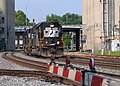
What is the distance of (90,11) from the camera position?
316 ft

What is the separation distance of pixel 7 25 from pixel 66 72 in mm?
116552

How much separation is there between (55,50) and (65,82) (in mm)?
18876

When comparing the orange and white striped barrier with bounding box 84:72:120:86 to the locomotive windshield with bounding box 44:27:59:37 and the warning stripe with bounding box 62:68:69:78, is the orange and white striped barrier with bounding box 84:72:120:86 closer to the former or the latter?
A: the warning stripe with bounding box 62:68:69:78

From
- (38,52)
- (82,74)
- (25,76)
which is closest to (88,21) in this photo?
(38,52)

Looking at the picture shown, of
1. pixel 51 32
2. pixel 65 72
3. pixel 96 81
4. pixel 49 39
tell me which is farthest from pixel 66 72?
pixel 51 32

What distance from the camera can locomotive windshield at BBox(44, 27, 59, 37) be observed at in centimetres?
3219

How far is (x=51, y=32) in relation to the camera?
107ft

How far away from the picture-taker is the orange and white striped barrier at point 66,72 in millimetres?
10680

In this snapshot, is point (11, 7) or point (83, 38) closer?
point (83, 38)

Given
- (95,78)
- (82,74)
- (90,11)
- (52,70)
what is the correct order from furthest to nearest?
(90,11) < (52,70) < (82,74) < (95,78)

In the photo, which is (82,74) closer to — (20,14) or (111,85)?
(111,85)

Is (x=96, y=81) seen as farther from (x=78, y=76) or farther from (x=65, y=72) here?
(x=65, y=72)

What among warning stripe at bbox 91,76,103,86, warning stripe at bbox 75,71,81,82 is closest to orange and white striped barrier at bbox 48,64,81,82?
warning stripe at bbox 75,71,81,82

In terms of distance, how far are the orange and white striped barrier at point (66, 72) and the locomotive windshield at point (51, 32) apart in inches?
696
